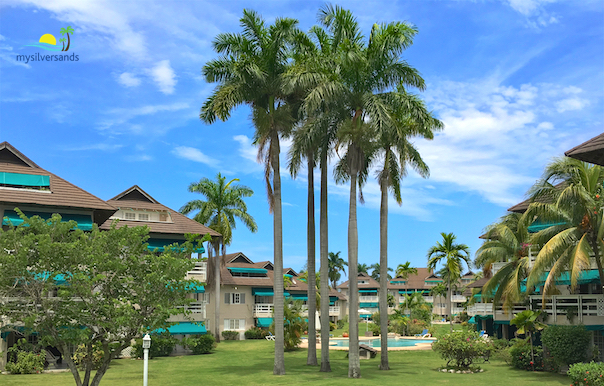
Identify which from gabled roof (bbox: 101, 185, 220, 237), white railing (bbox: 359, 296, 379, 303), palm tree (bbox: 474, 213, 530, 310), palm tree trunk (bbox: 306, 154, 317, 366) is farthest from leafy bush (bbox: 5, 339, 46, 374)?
white railing (bbox: 359, 296, 379, 303)

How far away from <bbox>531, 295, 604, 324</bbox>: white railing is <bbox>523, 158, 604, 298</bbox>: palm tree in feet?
9.55

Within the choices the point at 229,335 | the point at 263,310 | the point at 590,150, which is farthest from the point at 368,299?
the point at 590,150

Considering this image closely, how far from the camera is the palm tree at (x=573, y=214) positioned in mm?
23547

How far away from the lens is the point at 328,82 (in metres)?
26.4

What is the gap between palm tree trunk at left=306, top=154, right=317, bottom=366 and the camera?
100 feet

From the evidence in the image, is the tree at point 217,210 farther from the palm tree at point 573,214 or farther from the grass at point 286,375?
the palm tree at point 573,214

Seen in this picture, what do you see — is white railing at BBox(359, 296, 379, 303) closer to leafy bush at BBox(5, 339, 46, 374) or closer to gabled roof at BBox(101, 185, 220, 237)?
gabled roof at BBox(101, 185, 220, 237)

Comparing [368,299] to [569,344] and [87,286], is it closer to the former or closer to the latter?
[569,344]

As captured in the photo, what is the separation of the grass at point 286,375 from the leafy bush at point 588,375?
11.2ft

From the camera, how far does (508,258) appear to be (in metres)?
37.4

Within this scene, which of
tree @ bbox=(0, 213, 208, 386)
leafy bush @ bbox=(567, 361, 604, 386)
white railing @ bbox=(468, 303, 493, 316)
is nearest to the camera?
tree @ bbox=(0, 213, 208, 386)

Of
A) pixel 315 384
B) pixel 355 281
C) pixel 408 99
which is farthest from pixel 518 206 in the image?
pixel 315 384

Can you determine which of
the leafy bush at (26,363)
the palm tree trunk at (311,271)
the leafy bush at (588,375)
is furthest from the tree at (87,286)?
the leafy bush at (588,375)

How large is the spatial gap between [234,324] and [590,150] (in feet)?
146
